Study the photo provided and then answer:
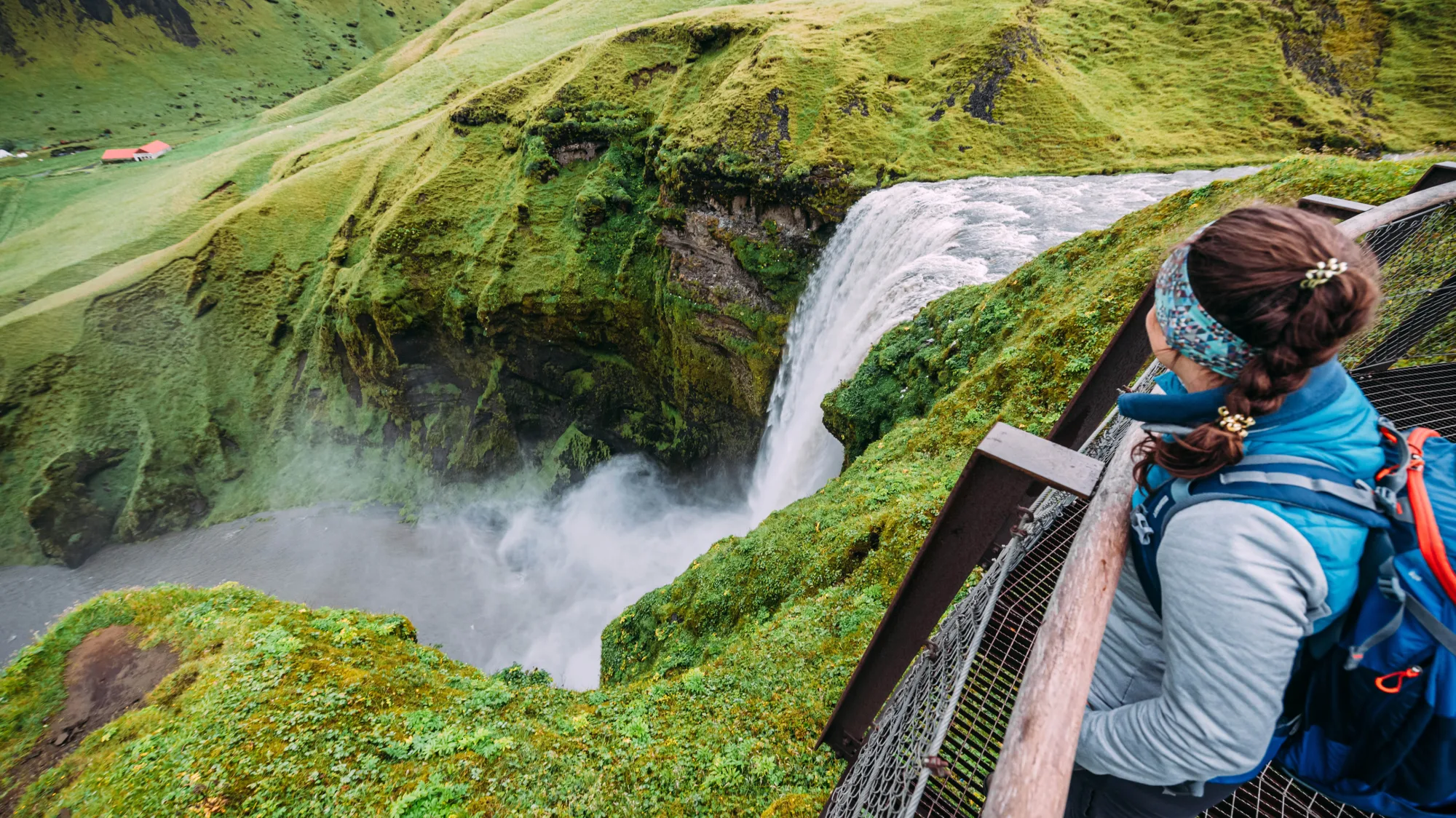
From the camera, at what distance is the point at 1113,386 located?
352cm

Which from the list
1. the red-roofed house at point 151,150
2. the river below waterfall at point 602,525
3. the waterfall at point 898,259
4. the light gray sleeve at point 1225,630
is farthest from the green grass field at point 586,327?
the red-roofed house at point 151,150

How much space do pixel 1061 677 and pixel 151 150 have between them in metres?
104

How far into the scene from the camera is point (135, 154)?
67500mm

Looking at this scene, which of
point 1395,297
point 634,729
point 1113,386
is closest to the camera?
point 1113,386

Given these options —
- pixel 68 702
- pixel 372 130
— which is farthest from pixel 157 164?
pixel 68 702

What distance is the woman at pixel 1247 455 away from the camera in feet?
4.21

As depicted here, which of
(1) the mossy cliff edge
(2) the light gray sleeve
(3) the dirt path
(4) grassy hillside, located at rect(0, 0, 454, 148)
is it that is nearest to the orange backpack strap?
(2) the light gray sleeve

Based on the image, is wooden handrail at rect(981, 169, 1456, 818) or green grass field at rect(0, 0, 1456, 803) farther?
green grass field at rect(0, 0, 1456, 803)

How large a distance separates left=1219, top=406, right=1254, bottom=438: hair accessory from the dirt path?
11250mm

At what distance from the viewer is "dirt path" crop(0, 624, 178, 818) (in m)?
7.30

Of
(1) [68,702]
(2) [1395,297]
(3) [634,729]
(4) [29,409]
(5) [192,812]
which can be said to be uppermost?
(2) [1395,297]

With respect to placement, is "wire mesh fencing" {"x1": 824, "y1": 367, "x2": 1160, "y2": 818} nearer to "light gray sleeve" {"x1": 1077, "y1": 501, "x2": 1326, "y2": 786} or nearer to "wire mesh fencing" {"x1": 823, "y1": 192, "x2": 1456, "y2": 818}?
"wire mesh fencing" {"x1": 823, "y1": 192, "x2": 1456, "y2": 818}

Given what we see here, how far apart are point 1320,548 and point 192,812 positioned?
8.00 m

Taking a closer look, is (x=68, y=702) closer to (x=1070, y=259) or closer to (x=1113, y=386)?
(x=1113, y=386)
